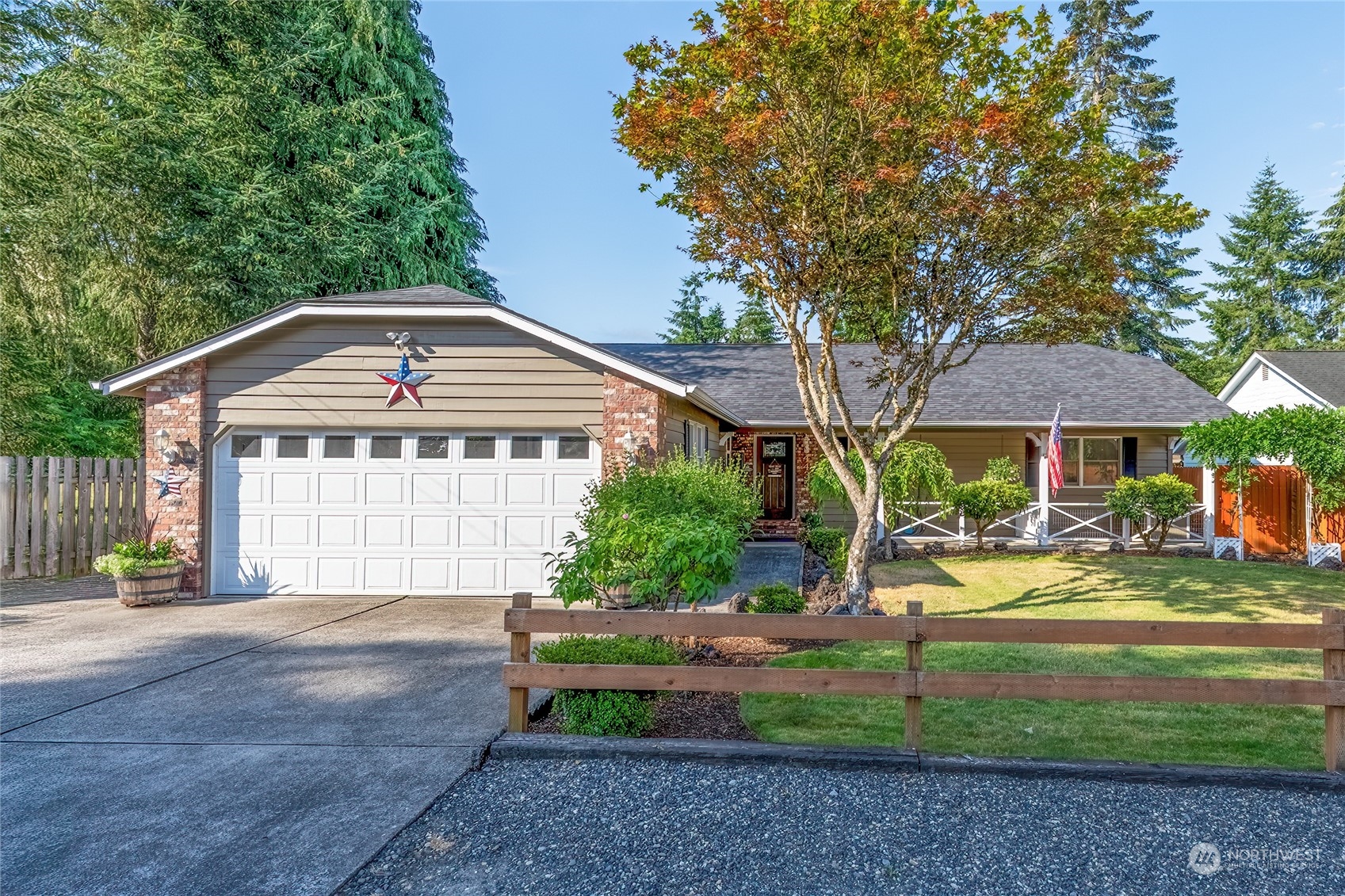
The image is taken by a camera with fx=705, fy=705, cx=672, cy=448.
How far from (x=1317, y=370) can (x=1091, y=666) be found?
18.4 metres

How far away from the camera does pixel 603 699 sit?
4.43m

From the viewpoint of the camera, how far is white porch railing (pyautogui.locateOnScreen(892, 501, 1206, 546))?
14.1 meters

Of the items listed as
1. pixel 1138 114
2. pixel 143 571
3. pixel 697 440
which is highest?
pixel 1138 114

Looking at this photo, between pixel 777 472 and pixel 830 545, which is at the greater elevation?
pixel 777 472

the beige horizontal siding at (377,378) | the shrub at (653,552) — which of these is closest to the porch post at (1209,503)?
the shrub at (653,552)

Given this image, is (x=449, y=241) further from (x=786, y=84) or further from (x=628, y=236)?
(x=786, y=84)

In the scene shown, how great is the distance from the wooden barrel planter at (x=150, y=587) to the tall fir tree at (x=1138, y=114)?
30.3 m

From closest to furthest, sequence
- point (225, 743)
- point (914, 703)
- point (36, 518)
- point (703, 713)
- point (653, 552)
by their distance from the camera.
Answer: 1. point (914, 703)
2. point (225, 743)
3. point (703, 713)
4. point (653, 552)
5. point (36, 518)

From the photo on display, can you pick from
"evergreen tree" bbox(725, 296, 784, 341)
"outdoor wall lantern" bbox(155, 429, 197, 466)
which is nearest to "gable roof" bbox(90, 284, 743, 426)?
"outdoor wall lantern" bbox(155, 429, 197, 466)

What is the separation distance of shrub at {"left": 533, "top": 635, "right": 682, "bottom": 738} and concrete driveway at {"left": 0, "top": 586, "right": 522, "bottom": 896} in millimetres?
526

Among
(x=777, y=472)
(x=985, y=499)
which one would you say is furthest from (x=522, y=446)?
(x=985, y=499)

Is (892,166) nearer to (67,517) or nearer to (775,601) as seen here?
(775,601)

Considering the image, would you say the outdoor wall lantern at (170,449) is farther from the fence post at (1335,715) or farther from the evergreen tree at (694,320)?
the evergreen tree at (694,320)

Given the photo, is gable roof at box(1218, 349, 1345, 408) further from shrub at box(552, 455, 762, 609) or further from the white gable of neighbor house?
shrub at box(552, 455, 762, 609)
